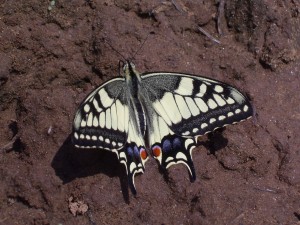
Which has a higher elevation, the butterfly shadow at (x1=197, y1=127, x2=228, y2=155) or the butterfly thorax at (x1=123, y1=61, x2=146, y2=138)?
the butterfly thorax at (x1=123, y1=61, x2=146, y2=138)

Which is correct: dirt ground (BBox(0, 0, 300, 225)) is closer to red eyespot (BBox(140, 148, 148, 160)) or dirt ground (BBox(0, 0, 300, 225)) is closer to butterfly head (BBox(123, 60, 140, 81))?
red eyespot (BBox(140, 148, 148, 160))

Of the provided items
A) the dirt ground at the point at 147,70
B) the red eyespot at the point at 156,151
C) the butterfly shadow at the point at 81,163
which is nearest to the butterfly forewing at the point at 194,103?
the red eyespot at the point at 156,151

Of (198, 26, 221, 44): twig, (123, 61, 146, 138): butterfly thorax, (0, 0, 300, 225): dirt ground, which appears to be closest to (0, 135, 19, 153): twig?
(0, 0, 300, 225): dirt ground

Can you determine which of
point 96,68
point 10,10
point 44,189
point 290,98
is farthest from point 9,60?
point 290,98

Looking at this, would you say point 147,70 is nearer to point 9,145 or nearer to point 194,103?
point 194,103

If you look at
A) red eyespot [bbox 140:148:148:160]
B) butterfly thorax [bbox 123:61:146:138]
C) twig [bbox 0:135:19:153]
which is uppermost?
butterfly thorax [bbox 123:61:146:138]

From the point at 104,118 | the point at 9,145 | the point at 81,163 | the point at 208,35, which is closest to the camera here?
the point at 104,118

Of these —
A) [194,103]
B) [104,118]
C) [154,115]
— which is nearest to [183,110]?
[194,103]

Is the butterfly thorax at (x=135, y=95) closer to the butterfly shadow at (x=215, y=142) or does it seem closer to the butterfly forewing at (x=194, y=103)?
the butterfly forewing at (x=194, y=103)
